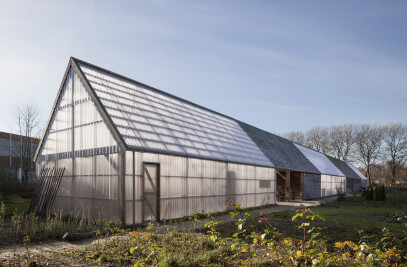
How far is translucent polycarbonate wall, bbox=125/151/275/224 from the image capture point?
14297 millimetres

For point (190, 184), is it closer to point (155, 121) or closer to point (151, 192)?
point (151, 192)

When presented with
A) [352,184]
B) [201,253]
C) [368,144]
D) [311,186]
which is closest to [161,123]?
[201,253]

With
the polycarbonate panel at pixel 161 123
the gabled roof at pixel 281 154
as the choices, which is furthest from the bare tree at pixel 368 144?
the polycarbonate panel at pixel 161 123

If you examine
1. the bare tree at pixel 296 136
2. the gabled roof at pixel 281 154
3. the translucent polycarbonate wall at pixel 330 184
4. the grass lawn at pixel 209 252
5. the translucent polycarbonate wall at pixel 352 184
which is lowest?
the translucent polycarbonate wall at pixel 352 184

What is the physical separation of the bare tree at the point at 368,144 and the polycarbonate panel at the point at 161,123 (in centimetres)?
5061

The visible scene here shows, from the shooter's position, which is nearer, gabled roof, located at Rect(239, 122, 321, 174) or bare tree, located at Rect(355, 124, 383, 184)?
gabled roof, located at Rect(239, 122, 321, 174)

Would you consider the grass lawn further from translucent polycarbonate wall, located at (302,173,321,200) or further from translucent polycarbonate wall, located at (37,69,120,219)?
translucent polycarbonate wall, located at (302,173,321,200)

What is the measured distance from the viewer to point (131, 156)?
47.0 feet

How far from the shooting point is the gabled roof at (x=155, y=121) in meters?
15.5

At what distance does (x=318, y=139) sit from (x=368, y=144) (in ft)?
36.7

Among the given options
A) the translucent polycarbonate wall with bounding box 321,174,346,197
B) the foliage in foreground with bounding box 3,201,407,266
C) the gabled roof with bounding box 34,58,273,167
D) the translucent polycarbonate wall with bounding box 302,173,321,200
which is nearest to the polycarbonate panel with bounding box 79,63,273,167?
the gabled roof with bounding box 34,58,273,167

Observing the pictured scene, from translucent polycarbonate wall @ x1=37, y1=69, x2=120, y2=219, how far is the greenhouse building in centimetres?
5

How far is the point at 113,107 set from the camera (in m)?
16.1

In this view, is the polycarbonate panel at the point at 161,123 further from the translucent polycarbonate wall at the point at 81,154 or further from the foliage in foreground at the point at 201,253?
the foliage in foreground at the point at 201,253
